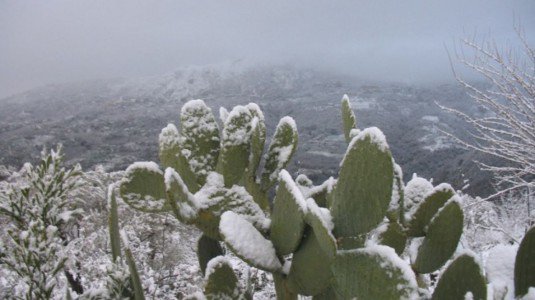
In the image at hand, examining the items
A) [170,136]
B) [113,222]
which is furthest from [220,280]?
[170,136]

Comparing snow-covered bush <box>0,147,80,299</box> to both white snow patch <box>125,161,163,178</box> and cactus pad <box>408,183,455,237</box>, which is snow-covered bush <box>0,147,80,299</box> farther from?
cactus pad <box>408,183,455,237</box>

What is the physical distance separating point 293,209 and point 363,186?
14 cm

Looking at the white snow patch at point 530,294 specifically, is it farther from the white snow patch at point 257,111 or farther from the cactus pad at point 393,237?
the white snow patch at point 257,111

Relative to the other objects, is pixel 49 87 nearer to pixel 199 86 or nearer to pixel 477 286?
pixel 199 86

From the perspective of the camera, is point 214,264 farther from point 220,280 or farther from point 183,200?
point 183,200

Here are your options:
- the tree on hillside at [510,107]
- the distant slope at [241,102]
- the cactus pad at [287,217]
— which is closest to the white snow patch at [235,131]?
the cactus pad at [287,217]

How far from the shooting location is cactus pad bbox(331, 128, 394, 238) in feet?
2.36

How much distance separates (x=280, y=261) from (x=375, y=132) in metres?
0.35

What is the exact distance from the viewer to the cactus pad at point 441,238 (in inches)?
36.5

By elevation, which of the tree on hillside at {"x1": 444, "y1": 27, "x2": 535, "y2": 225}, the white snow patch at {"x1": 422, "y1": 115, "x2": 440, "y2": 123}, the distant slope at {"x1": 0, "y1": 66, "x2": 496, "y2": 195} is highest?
the tree on hillside at {"x1": 444, "y1": 27, "x2": 535, "y2": 225}

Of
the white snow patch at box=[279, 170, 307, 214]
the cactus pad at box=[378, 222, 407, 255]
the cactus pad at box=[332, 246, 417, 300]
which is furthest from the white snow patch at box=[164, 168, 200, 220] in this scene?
the cactus pad at box=[378, 222, 407, 255]

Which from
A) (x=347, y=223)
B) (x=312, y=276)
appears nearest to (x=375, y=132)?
(x=347, y=223)

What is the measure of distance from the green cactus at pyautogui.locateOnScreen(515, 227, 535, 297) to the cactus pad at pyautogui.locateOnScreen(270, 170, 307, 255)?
14.9 inches

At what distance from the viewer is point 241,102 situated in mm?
105625
